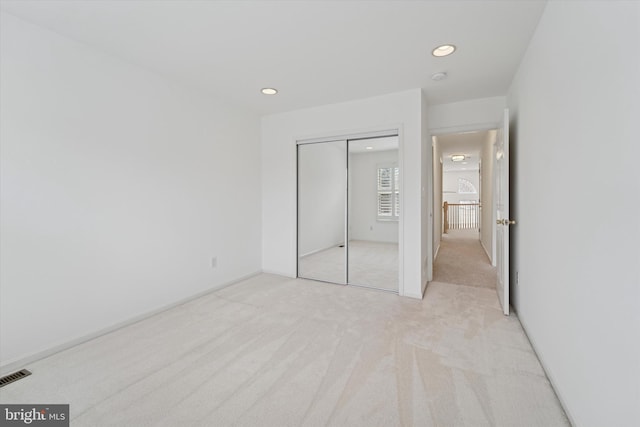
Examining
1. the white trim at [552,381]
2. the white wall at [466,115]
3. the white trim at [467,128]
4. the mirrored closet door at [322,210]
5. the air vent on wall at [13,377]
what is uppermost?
the white wall at [466,115]

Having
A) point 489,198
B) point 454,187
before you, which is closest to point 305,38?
point 489,198

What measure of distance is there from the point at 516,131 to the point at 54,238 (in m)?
4.10

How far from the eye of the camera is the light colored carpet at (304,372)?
1.54m

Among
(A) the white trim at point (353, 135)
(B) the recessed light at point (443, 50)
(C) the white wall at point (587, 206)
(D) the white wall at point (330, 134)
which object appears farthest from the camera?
(A) the white trim at point (353, 135)

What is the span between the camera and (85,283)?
235 centimetres

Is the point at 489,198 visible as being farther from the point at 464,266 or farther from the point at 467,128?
the point at 467,128

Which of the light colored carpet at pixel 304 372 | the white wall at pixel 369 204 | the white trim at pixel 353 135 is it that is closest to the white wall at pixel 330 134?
the white trim at pixel 353 135

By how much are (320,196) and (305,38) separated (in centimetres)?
252

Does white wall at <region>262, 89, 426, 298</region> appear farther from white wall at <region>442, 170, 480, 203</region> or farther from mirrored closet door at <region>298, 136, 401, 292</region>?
white wall at <region>442, 170, 480, 203</region>

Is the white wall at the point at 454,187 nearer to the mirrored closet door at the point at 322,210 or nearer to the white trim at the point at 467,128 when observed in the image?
the white trim at the point at 467,128

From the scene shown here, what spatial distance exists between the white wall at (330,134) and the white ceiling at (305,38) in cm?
33

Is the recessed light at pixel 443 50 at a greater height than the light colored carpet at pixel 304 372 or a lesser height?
greater

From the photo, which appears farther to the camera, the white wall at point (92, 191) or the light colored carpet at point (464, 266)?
the light colored carpet at point (464, 266)

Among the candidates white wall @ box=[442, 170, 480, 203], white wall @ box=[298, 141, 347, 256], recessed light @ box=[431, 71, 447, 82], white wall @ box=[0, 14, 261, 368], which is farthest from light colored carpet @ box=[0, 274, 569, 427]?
white wall @ box=[442, 170, 480, 203]
